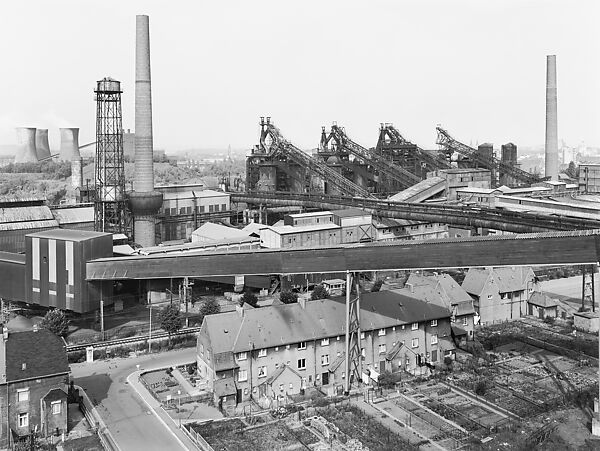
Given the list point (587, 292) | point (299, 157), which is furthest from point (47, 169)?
point (587, 292)

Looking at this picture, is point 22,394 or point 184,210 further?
point 184,210

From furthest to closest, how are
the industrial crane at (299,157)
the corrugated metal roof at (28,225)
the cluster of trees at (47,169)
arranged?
the cluster of trees at (47,169), the industrial crane at (299,157), the corrugated metal roof at (28,225)

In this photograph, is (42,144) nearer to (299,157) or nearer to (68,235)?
(299,157)

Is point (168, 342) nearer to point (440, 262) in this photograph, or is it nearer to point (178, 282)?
point (178, 282)

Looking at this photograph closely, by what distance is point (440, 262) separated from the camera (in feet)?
93.4

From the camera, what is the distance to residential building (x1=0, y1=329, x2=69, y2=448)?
23.7 meters

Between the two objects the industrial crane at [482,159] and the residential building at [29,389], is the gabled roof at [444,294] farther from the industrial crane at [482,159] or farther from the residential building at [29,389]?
the industrial crane at [482,159]

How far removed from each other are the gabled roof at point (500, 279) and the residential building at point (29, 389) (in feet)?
79.4

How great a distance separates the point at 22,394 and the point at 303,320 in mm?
12369

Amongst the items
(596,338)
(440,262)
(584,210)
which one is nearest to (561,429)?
(440,262)

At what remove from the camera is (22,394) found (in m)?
24.0

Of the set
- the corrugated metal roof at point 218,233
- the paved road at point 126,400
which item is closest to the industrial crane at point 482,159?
the corrugated metal roof at point 218,233

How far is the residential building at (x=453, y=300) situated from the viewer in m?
33.6

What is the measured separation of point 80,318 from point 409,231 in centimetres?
3059
